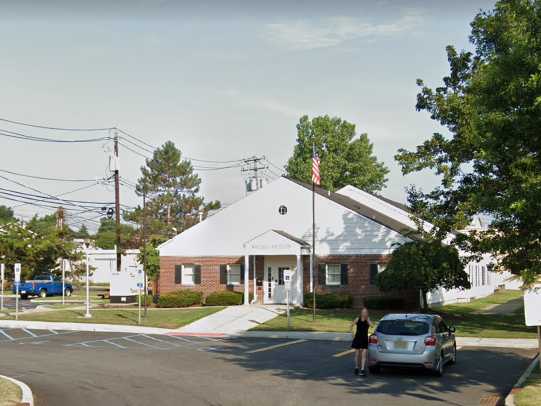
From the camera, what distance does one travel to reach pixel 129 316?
37469 millimetres

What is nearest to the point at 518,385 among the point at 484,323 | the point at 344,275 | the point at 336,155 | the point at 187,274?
the point at 484,323

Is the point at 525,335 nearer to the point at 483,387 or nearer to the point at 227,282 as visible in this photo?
the point at 483,387

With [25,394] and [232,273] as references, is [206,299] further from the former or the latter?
[25,394]

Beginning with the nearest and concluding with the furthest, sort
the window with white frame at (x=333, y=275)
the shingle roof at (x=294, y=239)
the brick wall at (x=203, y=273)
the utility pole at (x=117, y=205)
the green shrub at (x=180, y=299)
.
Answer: the shingle roof at (x=294, y=239) → the window with white frame at (x=333, y=275) → the green shrub at (x=180, y=299) → the brick wall at (x=203, y=273) → the utility pole at (x=117, y=205)

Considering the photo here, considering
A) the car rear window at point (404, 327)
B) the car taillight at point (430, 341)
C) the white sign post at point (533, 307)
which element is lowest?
the car taillight at point (430, 341)

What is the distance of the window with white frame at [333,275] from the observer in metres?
41.9

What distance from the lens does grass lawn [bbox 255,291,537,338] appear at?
2997 centimetres

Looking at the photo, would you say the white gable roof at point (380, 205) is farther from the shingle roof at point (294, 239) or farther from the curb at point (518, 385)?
the curb at point (518, 385)

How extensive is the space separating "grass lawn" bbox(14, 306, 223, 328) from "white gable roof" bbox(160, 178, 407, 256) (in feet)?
18.4

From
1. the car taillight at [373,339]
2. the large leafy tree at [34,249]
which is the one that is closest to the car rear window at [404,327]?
the car taillight at [373,339]

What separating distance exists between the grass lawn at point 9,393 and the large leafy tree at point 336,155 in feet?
220

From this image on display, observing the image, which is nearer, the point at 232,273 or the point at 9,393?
the point at 9,393

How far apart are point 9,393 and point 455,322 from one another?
23.9 metres

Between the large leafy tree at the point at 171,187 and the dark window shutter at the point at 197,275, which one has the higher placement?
the large leafy tree at the point at 171,187
